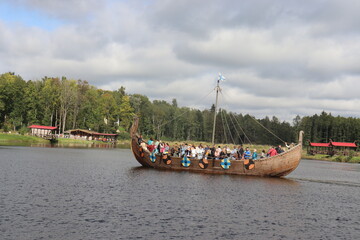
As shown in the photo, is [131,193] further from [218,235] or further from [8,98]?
[8,98]

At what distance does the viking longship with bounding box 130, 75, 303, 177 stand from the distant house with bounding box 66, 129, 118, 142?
254 feet

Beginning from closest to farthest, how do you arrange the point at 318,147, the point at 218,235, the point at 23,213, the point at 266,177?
the point at 218,235 < the point at 23,213 < the point at 266,177 < the point at 318,147

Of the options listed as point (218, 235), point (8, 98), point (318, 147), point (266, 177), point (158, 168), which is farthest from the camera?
point (318, 147)

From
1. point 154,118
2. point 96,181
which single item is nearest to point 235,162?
point 96,181

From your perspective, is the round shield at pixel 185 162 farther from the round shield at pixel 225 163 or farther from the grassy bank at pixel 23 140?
the grassy bank at pixel 23 140

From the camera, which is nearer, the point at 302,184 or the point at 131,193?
the point at 131,193

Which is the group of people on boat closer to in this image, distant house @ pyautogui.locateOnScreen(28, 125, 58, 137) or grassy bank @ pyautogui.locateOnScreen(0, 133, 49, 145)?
grassy bank @ pyautogui.locateOnScreen(0, 133, 49, 145)

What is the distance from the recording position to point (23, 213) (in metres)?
17.6

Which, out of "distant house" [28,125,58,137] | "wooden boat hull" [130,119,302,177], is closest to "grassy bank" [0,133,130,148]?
"distant house" [28,125,58,137]

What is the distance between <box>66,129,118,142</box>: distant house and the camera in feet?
375

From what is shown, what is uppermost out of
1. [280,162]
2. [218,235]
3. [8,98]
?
[8,98]

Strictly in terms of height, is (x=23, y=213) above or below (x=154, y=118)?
below

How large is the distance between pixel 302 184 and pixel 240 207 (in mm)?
14659

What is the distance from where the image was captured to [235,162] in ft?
121
